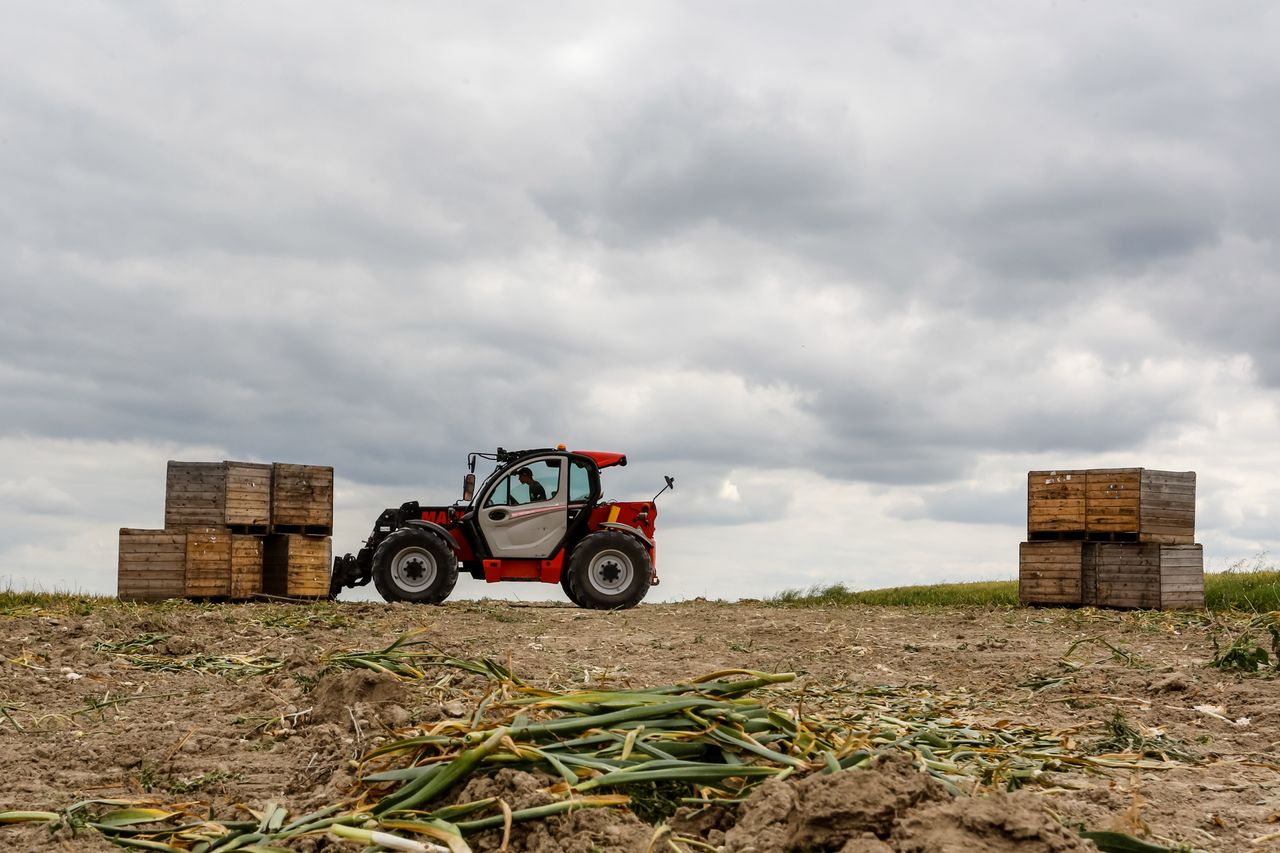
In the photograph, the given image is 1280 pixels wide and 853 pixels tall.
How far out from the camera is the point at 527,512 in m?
14.9

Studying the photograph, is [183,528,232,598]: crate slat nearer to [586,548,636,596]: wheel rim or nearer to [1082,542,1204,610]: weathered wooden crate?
[586,548,636,596]: wheel rim

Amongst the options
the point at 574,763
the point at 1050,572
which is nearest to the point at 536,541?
the point at 1050,572

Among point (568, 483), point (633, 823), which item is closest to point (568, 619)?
point (568, 483)

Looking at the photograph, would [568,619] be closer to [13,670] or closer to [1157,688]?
[13,670]

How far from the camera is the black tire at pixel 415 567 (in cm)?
1466

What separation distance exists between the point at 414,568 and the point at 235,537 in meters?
2.89

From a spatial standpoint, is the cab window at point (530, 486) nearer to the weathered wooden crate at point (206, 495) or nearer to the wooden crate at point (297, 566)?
the wooden crate at point (297, 566)

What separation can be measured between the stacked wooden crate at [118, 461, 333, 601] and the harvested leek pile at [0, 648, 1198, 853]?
11741 millimetres

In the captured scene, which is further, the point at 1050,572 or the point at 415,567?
the point at 1050,572

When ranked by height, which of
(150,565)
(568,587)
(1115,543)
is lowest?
(568,587)

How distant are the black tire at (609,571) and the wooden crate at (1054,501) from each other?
18.9 ft

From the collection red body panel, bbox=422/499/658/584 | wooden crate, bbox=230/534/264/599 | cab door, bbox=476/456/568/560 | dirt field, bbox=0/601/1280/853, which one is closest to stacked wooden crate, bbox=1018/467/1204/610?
dirt field, bbox=0/601/1280/853

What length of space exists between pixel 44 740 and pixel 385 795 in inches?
129

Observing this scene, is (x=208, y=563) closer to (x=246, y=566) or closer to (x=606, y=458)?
(x=246, y=566)
